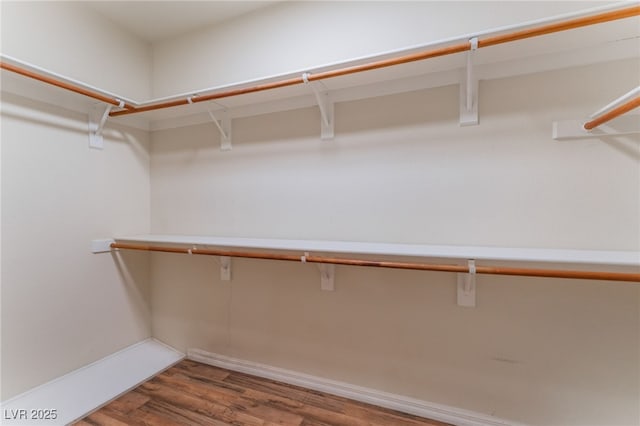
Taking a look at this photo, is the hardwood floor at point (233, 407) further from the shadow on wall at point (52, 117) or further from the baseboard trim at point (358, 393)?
the shadow on wall at point (52, 117)

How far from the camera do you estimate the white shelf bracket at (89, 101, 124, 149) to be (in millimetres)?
1814

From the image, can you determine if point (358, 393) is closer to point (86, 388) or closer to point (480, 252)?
point (480, 252)

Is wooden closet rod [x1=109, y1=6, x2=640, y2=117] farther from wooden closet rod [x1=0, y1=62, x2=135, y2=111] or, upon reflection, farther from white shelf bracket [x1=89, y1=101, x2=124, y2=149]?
white shelf bracket [x1=89, y1=101, x2=124, y2=149]

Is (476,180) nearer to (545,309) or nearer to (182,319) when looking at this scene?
(545,309)

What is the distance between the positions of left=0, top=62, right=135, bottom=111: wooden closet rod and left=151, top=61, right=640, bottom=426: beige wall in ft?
1.55

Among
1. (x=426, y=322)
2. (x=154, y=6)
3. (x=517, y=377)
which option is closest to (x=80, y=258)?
(x=154, y=6)

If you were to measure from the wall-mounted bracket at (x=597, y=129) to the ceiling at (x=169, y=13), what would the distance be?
Answer: 1.70m

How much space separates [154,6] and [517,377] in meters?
2.90

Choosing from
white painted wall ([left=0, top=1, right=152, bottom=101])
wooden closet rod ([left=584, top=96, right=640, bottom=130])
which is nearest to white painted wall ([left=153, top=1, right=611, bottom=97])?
white painted wall ([left=0, top=1, right=152, bottom=101])

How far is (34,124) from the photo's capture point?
157cm

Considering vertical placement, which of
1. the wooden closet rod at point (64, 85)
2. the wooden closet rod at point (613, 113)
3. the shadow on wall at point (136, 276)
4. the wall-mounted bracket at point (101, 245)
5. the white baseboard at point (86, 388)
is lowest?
the white baseboard at point (86, 388)

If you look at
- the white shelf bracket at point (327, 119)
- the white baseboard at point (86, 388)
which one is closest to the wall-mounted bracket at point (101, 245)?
the white baseboard at point (86, 388)

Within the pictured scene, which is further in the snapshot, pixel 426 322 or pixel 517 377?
pixel 426 322

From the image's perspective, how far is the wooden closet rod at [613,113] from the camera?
2.85 ft
